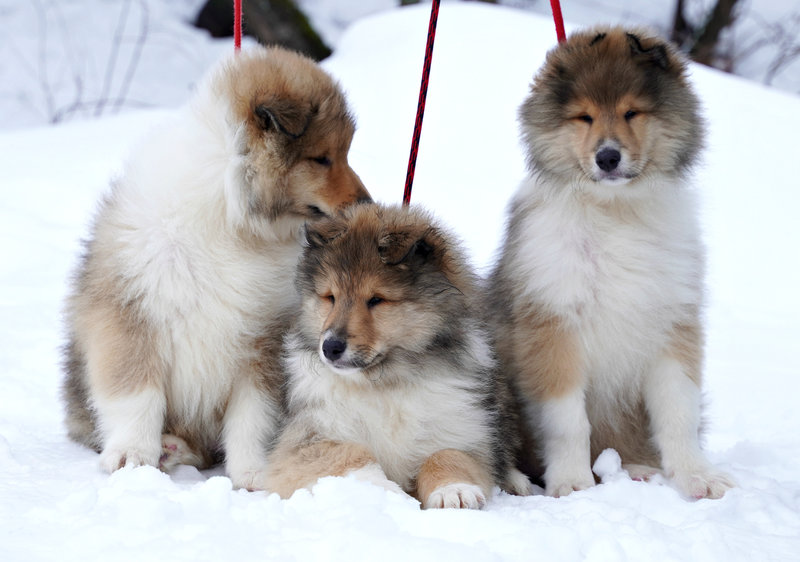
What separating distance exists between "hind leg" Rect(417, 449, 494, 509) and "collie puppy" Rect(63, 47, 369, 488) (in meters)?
0.66

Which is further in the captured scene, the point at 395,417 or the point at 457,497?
the point at 395,417

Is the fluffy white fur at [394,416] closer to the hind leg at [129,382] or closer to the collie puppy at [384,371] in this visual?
the collie puppy at [384,371]

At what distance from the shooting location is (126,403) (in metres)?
3.31

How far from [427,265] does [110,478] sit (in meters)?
1.25

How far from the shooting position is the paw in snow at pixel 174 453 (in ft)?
11.3

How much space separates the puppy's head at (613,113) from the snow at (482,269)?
1.13 ft

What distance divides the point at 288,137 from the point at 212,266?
0.54 m

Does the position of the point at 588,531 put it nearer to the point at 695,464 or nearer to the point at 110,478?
the point at 695,464

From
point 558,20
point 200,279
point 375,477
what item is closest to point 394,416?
point 375,477

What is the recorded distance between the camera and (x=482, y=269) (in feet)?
13.4

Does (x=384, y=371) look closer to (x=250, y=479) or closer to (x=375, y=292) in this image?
(x=375, y=292)

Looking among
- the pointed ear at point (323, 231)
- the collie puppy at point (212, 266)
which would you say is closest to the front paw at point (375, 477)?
the collie puppy at point (212, 266)

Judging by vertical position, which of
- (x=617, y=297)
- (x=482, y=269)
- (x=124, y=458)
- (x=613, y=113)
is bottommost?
(x=124, y=458)

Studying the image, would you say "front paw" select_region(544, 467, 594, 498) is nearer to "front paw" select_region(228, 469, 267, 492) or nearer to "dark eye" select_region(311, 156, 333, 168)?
"front paw" select_region(228, 469, 267, 492)
